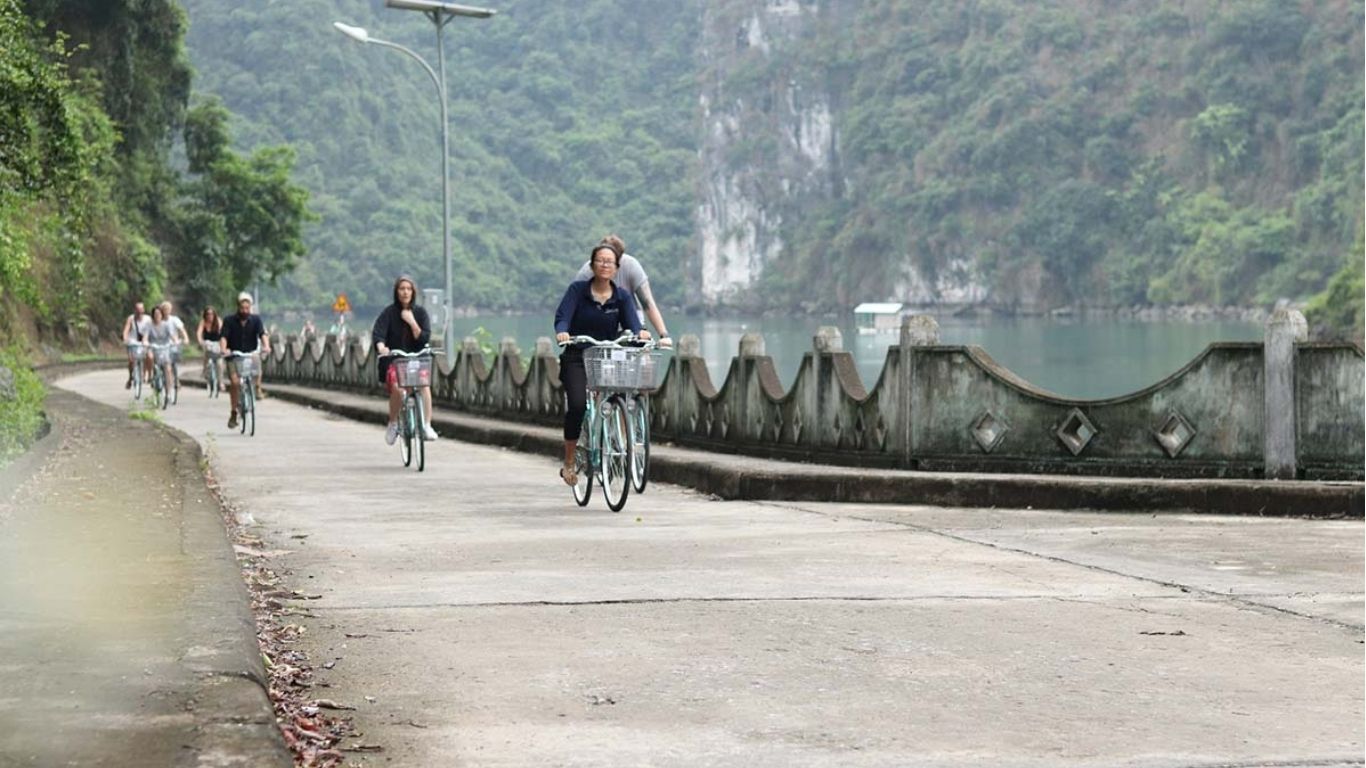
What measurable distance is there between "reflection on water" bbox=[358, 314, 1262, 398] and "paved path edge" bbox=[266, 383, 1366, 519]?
3487 centimetres

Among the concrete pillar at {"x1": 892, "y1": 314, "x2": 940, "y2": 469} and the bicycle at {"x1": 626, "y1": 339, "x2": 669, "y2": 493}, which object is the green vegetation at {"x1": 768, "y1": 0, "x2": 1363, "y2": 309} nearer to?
the concrete pillar at {"x1": 892, "y1": 314, "x2": 940, "y2": 469}

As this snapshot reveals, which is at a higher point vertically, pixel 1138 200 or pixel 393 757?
pixel 1138 200

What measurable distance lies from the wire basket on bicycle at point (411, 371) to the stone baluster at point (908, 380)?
185 inches

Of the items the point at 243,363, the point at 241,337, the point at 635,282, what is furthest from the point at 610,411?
the point at 241,337

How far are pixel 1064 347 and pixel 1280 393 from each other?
10895cm

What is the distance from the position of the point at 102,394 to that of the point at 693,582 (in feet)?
101

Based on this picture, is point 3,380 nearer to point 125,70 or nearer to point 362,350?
point 362,350

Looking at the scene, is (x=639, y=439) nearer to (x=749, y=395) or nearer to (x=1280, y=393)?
(x=1280, y=393)

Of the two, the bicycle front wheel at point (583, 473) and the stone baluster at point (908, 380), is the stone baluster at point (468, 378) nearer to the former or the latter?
the stone baluster at point (908, 380)

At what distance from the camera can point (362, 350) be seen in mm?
39969

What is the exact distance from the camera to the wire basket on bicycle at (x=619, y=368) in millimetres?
13016

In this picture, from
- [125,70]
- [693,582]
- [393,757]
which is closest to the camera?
[393,757]

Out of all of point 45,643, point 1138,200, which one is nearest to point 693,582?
point 45,643

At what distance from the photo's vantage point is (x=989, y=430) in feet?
49.3
